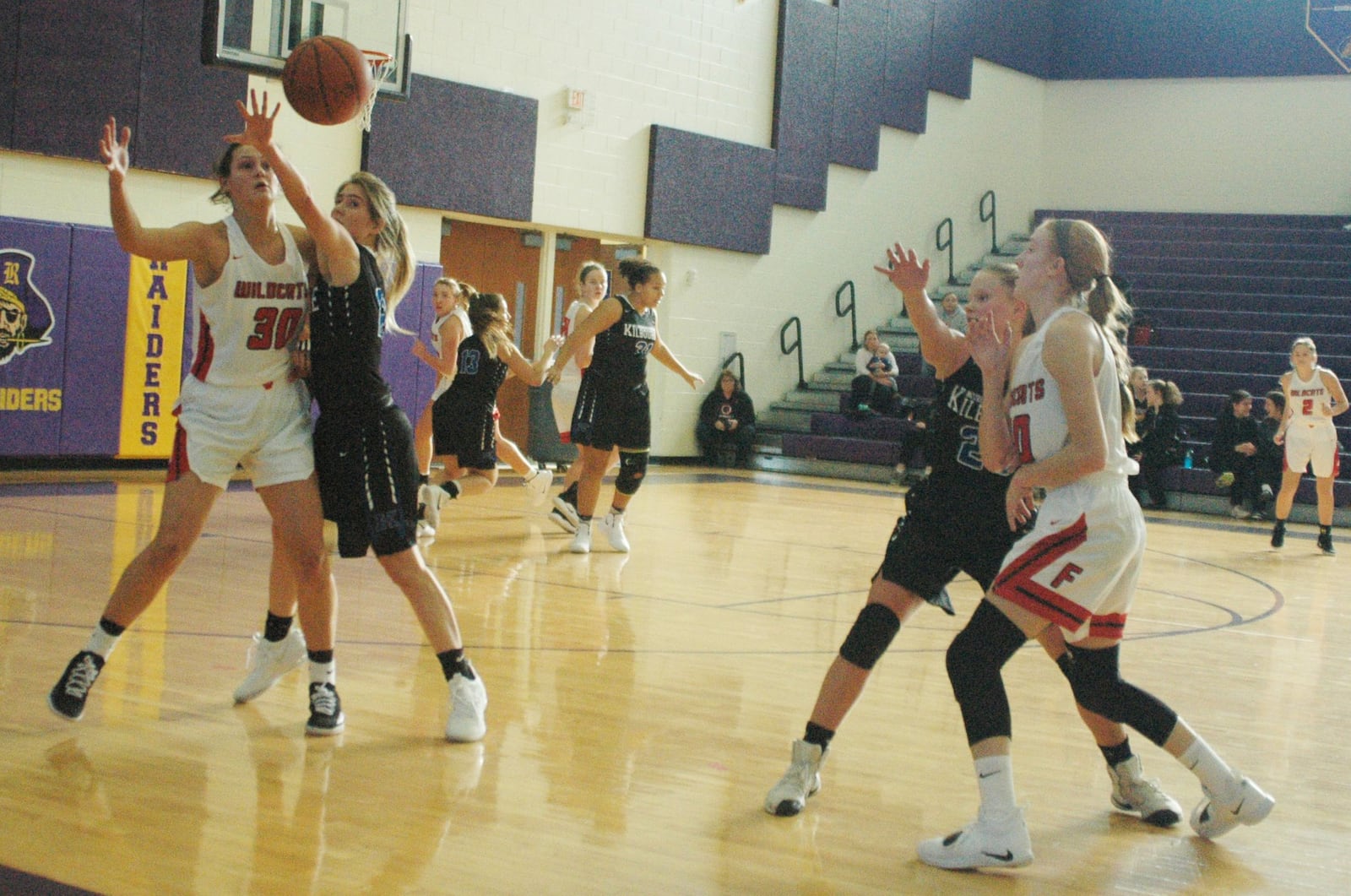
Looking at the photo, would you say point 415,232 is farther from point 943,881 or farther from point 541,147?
point 943,881

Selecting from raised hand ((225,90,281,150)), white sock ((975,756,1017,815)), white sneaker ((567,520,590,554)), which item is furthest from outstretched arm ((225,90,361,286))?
white sneaker ((567,520,590,554))

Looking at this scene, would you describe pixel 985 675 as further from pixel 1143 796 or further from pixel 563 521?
pixel 563 521

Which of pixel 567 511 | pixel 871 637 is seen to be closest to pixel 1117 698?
pixel 871 637

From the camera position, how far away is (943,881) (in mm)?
3121

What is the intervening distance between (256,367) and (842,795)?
1.93 m

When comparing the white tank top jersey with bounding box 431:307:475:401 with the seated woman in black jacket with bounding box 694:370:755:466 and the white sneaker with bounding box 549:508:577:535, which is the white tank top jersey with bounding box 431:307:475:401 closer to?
the white sneaker with bounding box 549:508:577:535

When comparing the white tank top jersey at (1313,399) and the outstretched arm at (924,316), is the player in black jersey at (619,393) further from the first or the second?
the white tank top jersey at (1313,399)

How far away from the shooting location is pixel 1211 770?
3473 millimetres

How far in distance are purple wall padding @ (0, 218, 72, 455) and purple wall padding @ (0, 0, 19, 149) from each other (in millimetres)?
646

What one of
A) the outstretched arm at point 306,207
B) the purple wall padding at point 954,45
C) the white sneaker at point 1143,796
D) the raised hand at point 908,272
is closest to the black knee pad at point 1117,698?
the white sneaker at point 1143,796

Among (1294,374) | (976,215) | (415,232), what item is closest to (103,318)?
(415,232)

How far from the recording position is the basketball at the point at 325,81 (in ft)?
14.5

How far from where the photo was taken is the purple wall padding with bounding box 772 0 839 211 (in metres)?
16.1

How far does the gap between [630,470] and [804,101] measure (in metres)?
9.38
